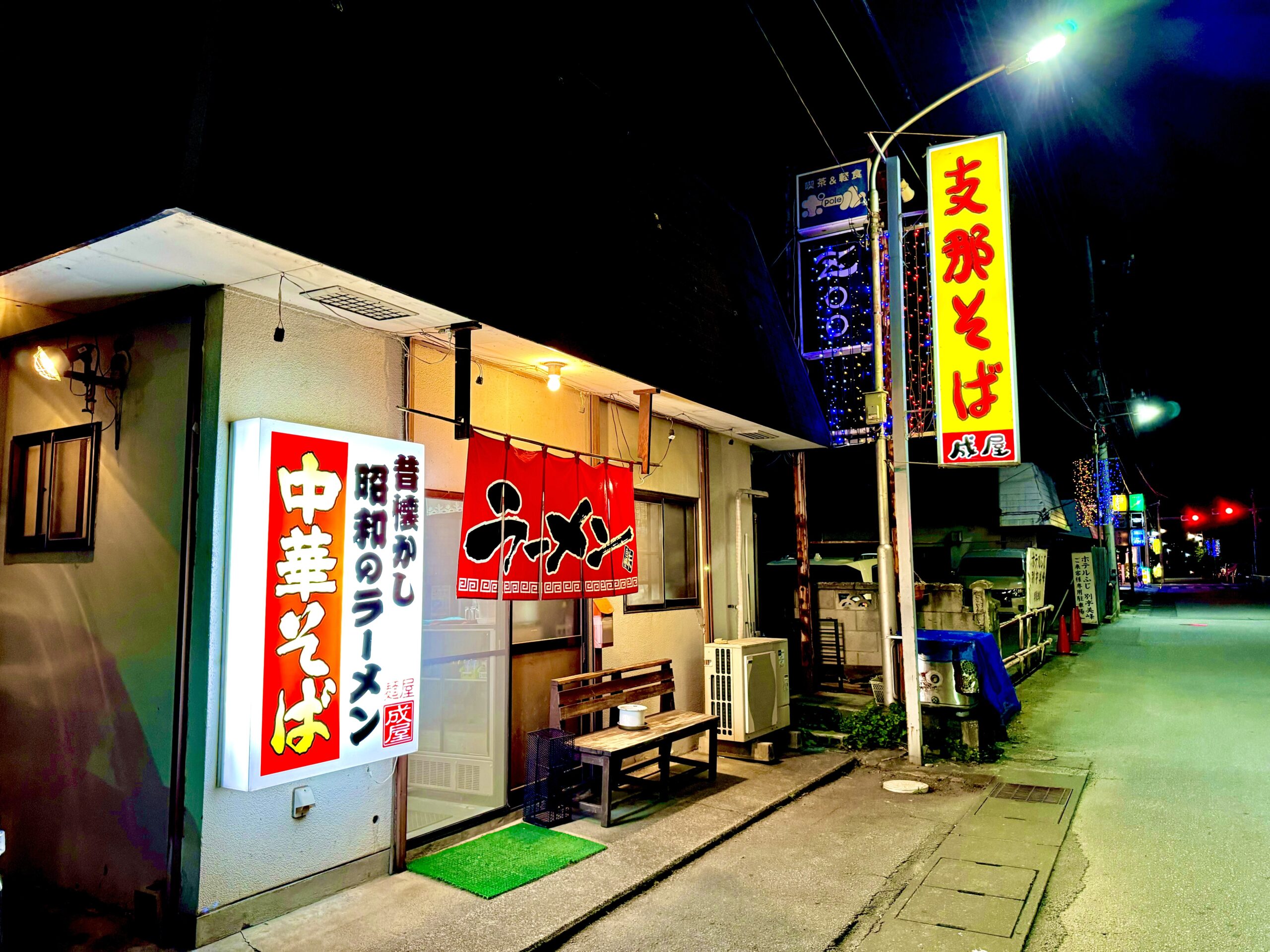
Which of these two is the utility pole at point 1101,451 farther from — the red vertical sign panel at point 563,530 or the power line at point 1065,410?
the red vertical sign panel at point 563,530

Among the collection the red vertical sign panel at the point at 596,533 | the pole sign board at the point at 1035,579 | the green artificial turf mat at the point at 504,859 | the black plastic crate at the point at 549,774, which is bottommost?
the green artificial turf mat at the point at 504,859

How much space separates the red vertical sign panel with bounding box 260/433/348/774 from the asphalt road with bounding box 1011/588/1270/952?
5.01 metres

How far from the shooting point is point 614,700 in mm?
8055

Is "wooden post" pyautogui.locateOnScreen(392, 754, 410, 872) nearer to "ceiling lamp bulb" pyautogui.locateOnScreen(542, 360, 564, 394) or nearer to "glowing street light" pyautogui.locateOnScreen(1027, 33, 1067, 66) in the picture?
"ceiling lamp bulb" pyautogui.locateOnScreen(542, 360, 564, 394)

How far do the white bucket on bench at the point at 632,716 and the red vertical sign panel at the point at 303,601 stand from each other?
322cm

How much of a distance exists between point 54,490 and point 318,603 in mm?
2646

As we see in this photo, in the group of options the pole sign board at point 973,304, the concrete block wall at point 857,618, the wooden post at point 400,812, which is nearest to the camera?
the wooden post at point 400,812

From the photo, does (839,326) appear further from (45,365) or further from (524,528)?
(45,365)

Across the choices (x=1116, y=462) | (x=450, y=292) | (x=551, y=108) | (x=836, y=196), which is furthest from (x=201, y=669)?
(x=1116, y=462)

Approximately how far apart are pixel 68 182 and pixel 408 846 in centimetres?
535

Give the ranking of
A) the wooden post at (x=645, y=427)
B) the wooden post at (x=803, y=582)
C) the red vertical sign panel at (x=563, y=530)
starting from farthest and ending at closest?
the wooden post at (x=803, y=582) < the wooden post at (x=645, y=427) < the red vertical sign panel at (x=563, y=530)

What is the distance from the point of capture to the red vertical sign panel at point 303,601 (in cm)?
508

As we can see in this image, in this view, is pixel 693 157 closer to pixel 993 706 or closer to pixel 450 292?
pixel 450 292

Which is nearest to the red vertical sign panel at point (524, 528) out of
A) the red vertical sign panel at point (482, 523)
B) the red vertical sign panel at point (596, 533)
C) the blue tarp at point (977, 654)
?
the red vertical sign panel at point (482, 523)
